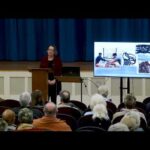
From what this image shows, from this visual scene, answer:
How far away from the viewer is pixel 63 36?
43.1 feet

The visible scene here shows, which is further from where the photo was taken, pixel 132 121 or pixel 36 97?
pixel 36 97

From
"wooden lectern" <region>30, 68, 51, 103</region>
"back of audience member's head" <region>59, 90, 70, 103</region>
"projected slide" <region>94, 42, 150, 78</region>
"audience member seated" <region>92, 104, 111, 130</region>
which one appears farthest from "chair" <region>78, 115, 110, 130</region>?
"projected slide" <region>94, 42, 150, 78</region>

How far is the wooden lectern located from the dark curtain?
13.5ft

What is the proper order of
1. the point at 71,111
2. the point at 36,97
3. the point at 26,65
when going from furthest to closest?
the point at 26,65 → the point at 36,97 → the point at 71,111

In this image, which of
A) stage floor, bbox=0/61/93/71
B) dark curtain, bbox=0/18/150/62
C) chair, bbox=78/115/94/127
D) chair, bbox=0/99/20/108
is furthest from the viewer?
dark curtain, bbox=0/18/150/62

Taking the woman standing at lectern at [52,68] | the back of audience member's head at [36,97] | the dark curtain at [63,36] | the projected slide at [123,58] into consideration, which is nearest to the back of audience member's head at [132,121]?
the back of audience member's head at [36,97]

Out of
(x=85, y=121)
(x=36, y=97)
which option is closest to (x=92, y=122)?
(x=85, y=121)

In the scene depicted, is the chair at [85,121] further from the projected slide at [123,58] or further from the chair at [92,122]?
the projected slide at [123,58]

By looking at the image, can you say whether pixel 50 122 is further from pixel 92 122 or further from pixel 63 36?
pixel 63 36

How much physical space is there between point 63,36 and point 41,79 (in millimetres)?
4419

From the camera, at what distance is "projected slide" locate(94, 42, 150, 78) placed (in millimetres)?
9328

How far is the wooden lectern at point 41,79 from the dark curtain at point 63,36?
412 cm

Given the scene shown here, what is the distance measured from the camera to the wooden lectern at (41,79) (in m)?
8.89

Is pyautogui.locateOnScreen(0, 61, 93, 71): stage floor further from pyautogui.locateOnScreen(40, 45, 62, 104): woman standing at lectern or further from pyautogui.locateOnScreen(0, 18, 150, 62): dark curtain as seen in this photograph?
pyautogui.locateOnScreen(40, 45, 62, 104): woman standing at lectern
